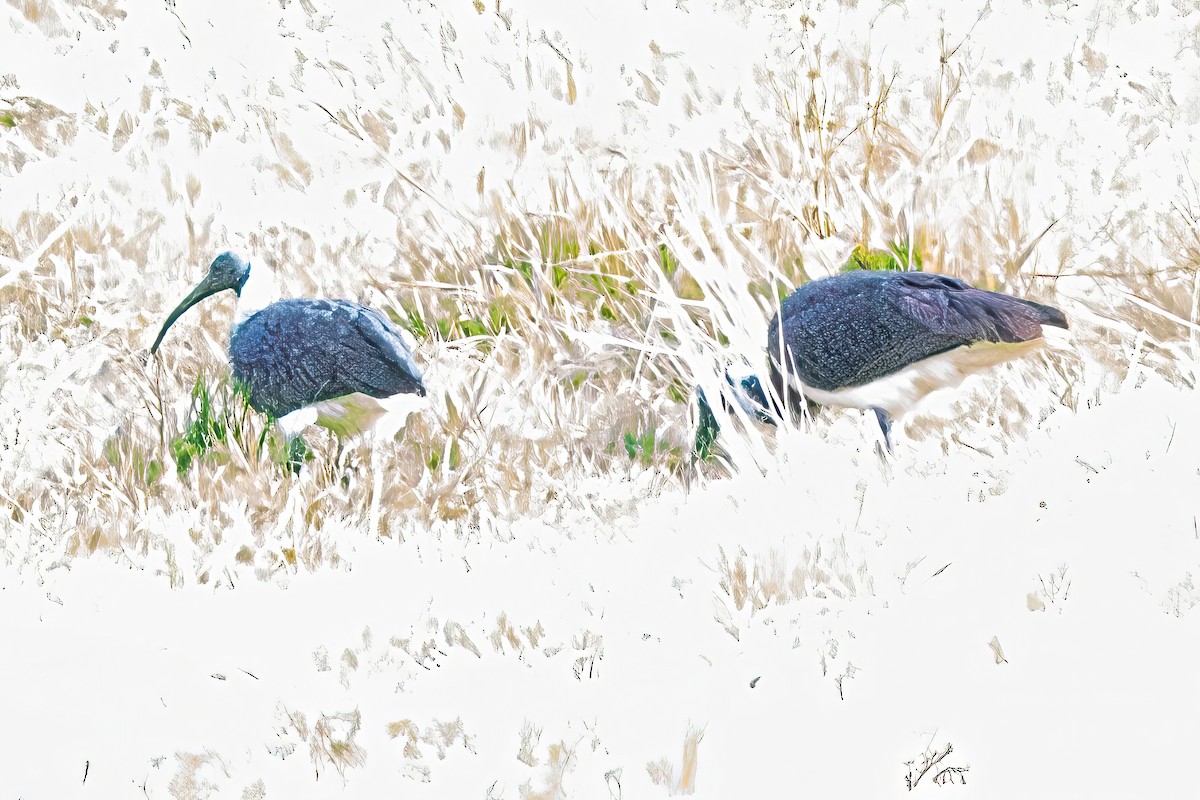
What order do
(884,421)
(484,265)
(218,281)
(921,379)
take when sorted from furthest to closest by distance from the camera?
(484,265), (218,281), (884,421), (921,379)

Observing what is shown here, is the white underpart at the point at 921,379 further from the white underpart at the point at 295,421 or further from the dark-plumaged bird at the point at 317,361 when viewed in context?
the white underpart at the point at 295,421

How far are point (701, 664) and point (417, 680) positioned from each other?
A: 691mm

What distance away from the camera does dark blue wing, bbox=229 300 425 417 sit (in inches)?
225

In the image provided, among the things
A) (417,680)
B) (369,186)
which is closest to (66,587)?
(417,680)

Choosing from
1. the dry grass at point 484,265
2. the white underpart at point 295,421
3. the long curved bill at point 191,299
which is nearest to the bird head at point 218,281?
the long curved bill at point 191,299


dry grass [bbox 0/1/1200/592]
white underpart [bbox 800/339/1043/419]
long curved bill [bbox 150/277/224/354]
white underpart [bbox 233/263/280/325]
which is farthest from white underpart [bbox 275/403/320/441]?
white underpart [bbox 800/339/1043/419]

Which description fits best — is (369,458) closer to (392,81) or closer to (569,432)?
(569,432)

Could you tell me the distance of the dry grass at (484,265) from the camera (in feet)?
17.6

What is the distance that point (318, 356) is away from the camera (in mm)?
5762

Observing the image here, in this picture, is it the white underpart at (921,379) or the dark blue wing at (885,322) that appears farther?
the white underpart at (921,379)

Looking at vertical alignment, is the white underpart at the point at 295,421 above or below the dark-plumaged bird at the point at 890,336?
below

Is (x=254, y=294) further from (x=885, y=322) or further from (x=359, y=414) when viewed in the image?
(x=885, y=322)

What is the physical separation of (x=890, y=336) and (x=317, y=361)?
2.09 m

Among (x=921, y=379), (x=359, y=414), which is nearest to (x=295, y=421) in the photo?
(x=359, y=414)
